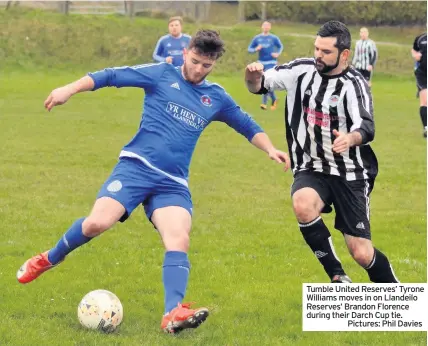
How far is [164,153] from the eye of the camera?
6.63m

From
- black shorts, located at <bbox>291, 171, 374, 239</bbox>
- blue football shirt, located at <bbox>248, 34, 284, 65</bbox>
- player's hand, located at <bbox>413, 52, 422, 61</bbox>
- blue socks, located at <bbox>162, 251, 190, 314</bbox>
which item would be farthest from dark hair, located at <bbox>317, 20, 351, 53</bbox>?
blue football shirt, located at <bbox>248, 34, 284, 65</bbox>

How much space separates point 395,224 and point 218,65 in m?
26.0

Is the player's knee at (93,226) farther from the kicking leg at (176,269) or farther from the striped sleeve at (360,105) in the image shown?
the striped sleeve at (360,105)

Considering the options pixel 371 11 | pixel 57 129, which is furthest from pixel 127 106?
pixel 371 11

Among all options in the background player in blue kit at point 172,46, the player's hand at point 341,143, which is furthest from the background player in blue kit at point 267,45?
the player's hand at point 341,143

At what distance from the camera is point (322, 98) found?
6.74 metres

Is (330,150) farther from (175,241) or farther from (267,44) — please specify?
(267,44)

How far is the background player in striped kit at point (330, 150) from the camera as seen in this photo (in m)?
6.68

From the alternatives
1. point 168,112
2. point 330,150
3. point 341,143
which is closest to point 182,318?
point 341,143

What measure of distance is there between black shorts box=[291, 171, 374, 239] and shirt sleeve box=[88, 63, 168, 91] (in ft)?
4.64

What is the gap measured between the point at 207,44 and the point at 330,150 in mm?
1283

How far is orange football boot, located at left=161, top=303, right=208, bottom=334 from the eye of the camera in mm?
5812

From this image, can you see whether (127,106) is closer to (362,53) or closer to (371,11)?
(362,53)

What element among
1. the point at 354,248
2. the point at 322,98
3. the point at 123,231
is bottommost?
the point at 123,231
